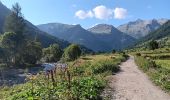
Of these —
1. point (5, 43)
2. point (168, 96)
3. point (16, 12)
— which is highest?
point (16, 12)

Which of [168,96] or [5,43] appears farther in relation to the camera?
[5,43]

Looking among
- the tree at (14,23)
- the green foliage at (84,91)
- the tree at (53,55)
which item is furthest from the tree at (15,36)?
→ the green foliage at (84,91)

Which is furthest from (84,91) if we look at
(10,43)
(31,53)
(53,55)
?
(53,55)

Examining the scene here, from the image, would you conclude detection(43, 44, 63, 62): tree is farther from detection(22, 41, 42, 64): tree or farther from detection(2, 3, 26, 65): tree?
detection(2, 3, 26, 65): tree

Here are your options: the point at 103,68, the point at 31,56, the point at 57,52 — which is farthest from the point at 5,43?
the point at 103,68

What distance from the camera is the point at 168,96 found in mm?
29641

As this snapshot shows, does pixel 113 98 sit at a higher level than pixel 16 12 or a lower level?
lower

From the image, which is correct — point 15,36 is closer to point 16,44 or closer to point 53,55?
point 16,44

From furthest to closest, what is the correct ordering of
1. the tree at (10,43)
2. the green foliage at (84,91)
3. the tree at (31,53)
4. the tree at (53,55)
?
the tree at (53,55) < the tree at (31,53) < the tree at (10,43) < the green foliage at (84,91)

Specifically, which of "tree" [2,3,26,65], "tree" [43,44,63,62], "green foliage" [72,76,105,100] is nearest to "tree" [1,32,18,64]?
"tree" [2,3,26,65]

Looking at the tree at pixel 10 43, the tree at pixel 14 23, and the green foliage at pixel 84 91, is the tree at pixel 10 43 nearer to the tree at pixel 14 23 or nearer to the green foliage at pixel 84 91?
the tree at pixel 14 23

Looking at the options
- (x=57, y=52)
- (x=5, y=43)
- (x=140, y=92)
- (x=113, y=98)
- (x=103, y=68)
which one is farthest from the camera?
(x=57, y=52)

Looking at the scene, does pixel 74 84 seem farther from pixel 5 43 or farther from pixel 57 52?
pixel 57 52

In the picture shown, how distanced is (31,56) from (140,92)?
388ft
